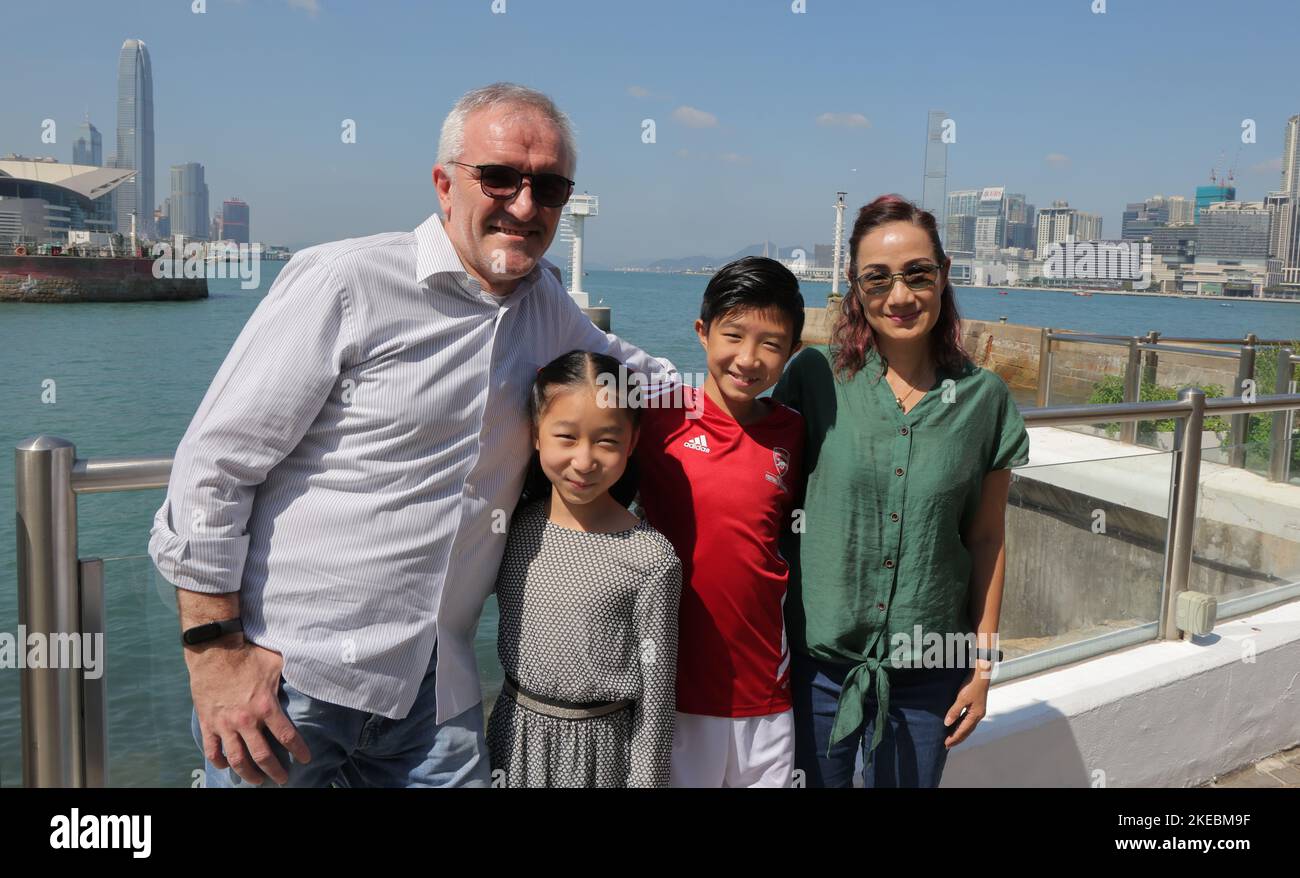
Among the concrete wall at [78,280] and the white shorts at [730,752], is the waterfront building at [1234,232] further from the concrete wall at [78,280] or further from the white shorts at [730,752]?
the white shorts at [730,752]

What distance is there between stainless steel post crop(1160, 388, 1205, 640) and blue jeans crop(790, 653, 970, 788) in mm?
2263

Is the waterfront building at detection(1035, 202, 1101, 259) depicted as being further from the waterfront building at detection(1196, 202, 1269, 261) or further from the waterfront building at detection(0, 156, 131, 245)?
the waterfront building at detection(0, 156, 131, 245)

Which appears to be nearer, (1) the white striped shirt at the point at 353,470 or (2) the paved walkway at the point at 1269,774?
(1) the white striped shirt at the point at 353,470

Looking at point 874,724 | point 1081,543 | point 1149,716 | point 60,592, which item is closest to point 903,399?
point 874,724

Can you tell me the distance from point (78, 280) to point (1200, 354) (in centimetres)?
6574

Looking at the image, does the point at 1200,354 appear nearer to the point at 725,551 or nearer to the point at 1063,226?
the point at 725,551

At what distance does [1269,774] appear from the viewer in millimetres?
3832

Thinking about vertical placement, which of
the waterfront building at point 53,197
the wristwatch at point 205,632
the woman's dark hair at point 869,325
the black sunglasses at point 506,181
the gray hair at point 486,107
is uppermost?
the waterfront building at point 53,197

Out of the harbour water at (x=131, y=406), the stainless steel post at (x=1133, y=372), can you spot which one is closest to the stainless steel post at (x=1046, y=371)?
the stainless steel post at (x=1133, y=372)

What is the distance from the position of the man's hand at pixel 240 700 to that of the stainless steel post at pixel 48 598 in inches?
16.4

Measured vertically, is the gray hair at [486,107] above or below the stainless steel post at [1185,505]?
above

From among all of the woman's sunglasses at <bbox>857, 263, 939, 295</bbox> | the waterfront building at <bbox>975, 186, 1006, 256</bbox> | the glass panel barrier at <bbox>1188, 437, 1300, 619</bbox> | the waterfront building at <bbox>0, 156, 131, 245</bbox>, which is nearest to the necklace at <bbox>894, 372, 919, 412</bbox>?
the woman's sunglasses at <bbox>857, 263, 939, 295</bbox>

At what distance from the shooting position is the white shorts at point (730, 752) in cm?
212

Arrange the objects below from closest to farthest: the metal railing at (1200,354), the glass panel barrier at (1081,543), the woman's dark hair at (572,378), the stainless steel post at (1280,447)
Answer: the woman's dark hair at (572,378) → the glass panel barrier at (1081,543) → the metal railing at (1200,354) → the stainless steel post at (1280,447)
